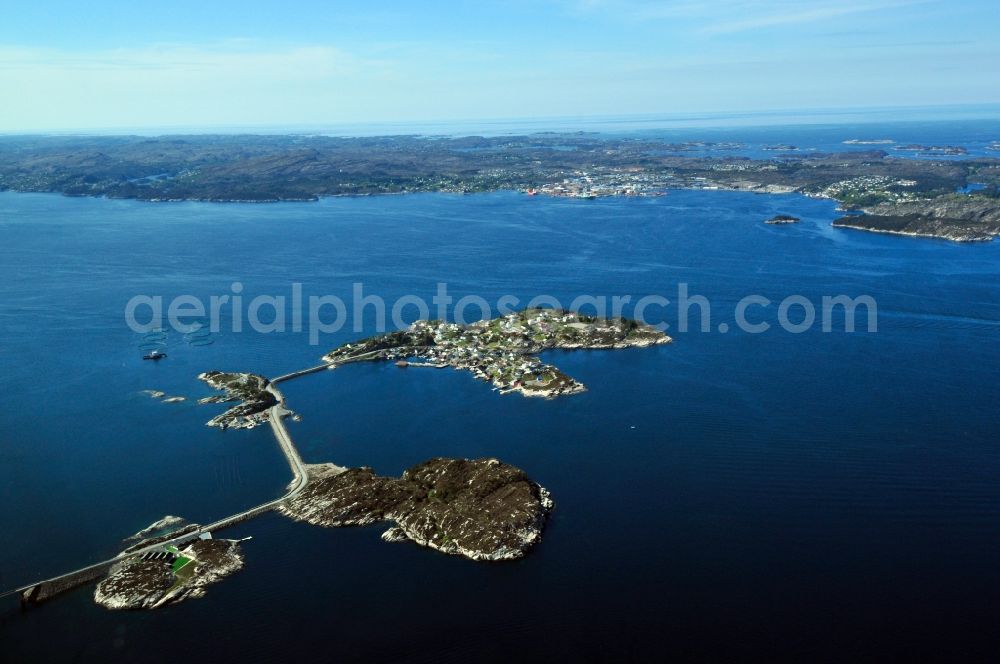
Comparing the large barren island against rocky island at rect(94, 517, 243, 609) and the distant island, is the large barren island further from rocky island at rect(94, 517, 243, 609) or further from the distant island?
the distant island

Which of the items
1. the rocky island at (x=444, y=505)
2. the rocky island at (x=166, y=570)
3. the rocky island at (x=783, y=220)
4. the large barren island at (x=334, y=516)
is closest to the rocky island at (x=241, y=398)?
the large barren island at (x=334, y=516)

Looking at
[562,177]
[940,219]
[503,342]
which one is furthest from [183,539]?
[562,177]

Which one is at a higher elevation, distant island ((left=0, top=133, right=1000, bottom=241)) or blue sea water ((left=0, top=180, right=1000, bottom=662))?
distant island ((left=0, top=133, right=1000, bottom=241))

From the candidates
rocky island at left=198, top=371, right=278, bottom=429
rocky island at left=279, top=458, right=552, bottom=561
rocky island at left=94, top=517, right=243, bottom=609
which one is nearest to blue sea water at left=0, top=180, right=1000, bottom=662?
rocky island at left=94, top=517, right=243, bottom=609

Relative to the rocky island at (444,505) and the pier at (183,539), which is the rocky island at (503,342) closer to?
the pier at (183,539)

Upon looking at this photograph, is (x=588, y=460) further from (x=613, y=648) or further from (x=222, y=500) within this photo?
(x=222, y=500)
